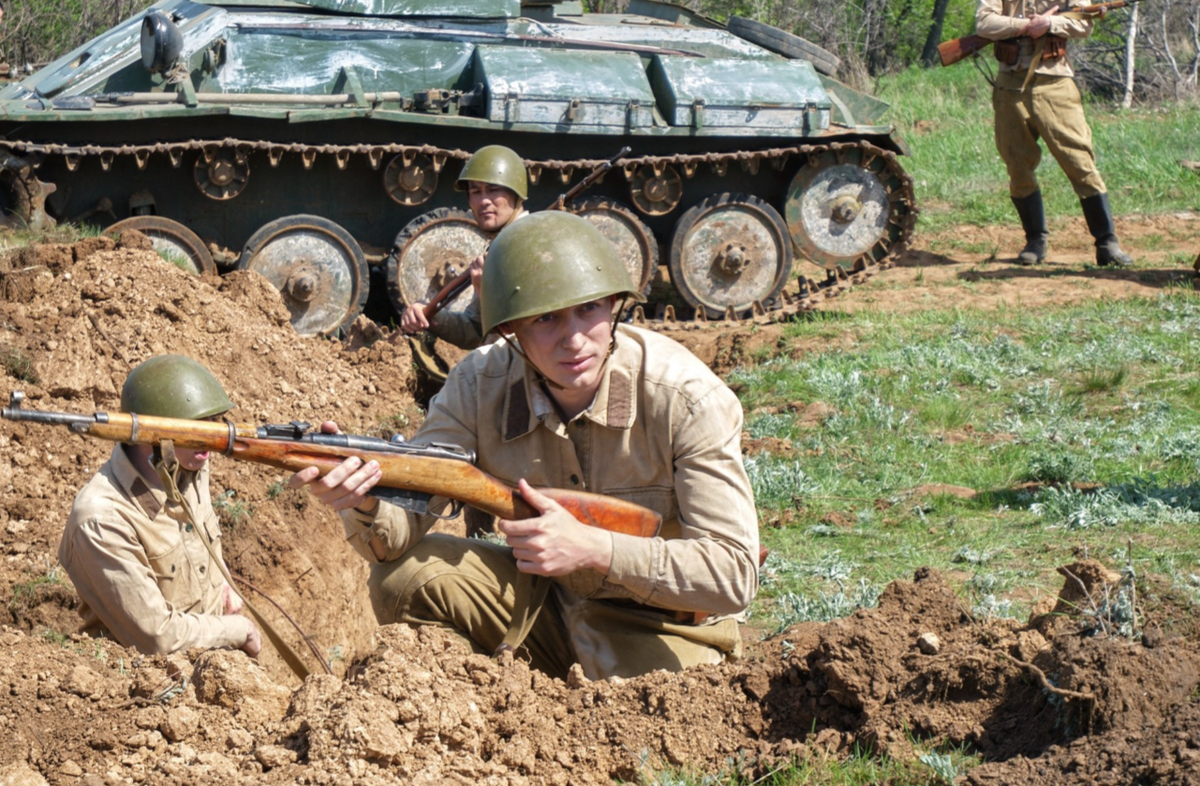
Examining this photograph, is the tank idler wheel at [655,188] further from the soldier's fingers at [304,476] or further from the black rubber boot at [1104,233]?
the soldier's fingers at [304,476]

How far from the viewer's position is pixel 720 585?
12.2ft

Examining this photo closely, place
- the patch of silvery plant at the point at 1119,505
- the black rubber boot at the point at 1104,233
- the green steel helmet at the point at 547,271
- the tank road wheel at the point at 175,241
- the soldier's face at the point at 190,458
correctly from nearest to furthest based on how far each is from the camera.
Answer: the green steel helmet at the point at 547,271, the soldier's face at the point at 190,458, the patch of silvery plant at the point at 1119,505, the tank road wheel at the point at 175,241, the black rubber boot at the point at 1104,233

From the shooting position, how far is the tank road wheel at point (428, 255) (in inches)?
400

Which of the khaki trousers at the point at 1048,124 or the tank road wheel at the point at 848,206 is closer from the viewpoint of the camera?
the tank road wheel at the point at 848,206

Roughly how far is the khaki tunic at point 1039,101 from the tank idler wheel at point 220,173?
630 cm

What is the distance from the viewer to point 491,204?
24.4ft

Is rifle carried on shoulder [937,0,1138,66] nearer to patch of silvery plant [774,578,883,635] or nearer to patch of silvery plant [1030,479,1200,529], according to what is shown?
patch of silvery plant [1030,479,1200,529]

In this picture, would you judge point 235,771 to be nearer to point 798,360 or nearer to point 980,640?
point 980,640

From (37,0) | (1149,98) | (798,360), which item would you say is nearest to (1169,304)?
(798,360)

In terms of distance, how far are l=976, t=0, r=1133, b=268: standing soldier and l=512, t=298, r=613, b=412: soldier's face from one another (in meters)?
9.03

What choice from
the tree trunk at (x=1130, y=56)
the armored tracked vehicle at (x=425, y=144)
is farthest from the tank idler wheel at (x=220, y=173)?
the tree trunk at (x=1130, y=56)

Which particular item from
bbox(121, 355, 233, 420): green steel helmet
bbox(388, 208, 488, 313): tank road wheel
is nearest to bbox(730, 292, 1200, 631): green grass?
bbox(121, 355, 233, 420): green steel helmet

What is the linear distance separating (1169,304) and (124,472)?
7.75m

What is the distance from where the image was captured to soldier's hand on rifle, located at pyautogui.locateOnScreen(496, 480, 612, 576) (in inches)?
140
